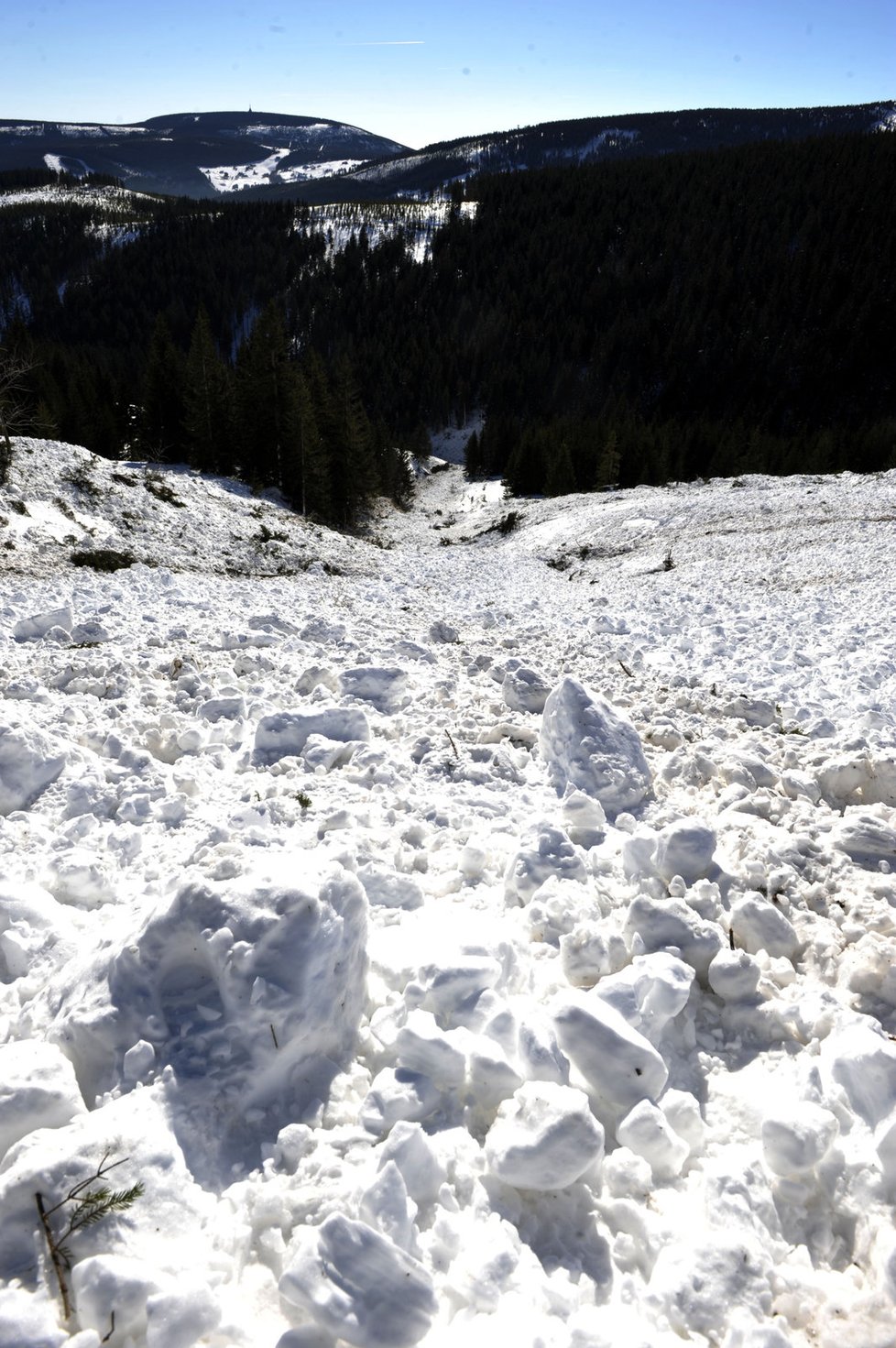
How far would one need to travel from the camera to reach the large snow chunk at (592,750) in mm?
6188

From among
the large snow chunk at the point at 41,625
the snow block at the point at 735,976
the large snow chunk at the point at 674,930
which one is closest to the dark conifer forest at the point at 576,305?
the large snow chunk at the point at 41,625

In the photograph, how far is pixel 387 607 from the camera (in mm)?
17203

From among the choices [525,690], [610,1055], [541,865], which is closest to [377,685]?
[525,690]

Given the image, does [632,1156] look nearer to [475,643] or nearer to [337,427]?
[475,643]

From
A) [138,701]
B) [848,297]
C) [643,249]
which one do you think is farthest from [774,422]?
[138,701]

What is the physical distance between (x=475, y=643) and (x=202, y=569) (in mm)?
16184

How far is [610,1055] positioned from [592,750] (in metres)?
3.44

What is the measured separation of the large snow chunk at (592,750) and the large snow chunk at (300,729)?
2007 millimetres

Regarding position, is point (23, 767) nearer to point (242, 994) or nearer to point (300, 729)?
point (300, 729)

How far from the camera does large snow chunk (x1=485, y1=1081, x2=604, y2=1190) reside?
277 centimetres

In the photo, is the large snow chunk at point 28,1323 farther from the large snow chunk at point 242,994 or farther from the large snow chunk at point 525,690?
the large snow chunk at point 525,690

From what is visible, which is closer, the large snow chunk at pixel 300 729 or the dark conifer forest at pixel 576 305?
the large snow chunk at pixel 300 729

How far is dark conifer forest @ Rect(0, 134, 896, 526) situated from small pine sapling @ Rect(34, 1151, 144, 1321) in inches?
2467

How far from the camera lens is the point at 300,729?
6.89m
